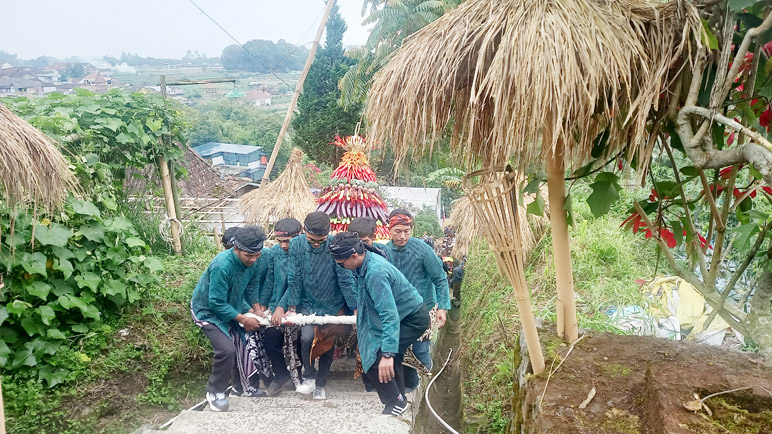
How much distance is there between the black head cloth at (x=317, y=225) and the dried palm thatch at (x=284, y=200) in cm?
310

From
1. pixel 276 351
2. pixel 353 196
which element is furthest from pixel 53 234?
pixel 353 196

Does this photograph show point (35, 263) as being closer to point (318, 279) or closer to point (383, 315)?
point (318, 279)

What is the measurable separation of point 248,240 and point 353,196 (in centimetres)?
190

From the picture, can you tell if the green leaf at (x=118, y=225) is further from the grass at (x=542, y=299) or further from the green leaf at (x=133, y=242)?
the grass at (x=542, y=299)

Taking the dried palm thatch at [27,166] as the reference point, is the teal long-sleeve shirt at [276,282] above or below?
below

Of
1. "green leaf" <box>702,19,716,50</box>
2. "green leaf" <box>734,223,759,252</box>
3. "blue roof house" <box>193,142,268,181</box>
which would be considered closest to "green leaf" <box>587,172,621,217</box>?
"green leaf" <box>734,223,759,252</box>

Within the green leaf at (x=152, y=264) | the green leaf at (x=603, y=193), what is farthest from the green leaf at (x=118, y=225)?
the green leaf at (x=603, y=193)

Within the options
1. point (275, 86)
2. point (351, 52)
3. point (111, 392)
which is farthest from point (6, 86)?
point (275, 86)

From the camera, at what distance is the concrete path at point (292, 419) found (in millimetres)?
3154

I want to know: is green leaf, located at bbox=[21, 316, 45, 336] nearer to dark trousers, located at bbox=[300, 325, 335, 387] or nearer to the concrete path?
the concrete path

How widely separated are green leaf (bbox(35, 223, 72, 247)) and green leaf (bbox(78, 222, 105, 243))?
0.68 ft

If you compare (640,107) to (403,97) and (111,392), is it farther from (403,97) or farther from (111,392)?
(111,392)

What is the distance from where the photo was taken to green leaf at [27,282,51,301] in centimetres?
398

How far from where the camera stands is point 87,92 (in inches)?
229
